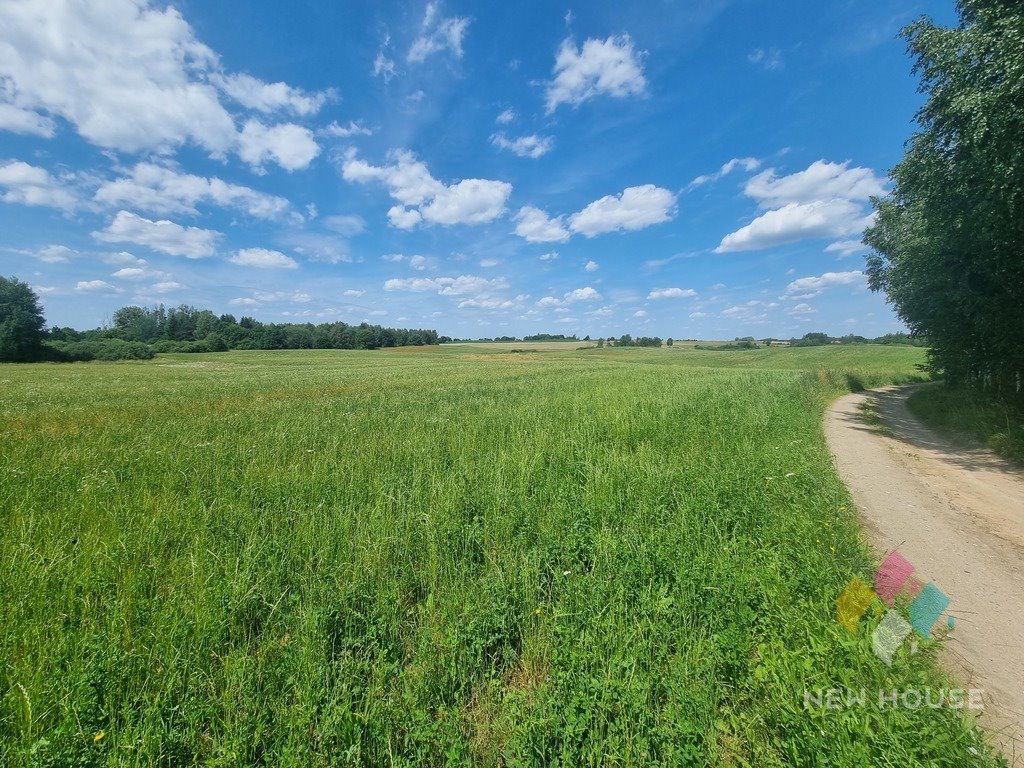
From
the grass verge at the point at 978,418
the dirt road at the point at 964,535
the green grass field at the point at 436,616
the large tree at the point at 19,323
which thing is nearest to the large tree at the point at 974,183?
the grass verge at the point at 978,418

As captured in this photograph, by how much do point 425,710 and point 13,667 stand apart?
9.09ft

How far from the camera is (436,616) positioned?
3449 mm

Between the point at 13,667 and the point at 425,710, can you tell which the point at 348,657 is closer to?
the point at 425,710

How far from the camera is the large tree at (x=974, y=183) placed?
8797 millimetres

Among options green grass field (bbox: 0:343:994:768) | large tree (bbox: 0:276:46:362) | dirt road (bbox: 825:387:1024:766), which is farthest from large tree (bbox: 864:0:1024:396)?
large tree (bbox: 0:276:46:362)

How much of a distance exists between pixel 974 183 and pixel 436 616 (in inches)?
664

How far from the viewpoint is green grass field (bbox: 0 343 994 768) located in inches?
92.0

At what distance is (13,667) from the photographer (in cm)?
251

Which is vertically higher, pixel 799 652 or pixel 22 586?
pixel 22 586

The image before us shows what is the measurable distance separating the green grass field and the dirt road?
511 millimetres

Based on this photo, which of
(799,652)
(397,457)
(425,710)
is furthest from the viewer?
(397,457)

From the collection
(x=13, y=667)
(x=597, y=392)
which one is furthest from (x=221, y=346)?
(x=13, y=667)

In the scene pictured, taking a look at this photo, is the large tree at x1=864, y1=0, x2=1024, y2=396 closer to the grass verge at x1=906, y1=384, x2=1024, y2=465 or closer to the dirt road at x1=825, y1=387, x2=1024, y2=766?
the grass verge at x1=906, y1=384, x2=1024, y2=465

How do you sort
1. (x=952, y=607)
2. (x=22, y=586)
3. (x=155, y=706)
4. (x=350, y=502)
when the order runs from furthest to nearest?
(x=350, y=502)
(x=952, y=607)
(x=22, y=586)
(x=155, y=706)
